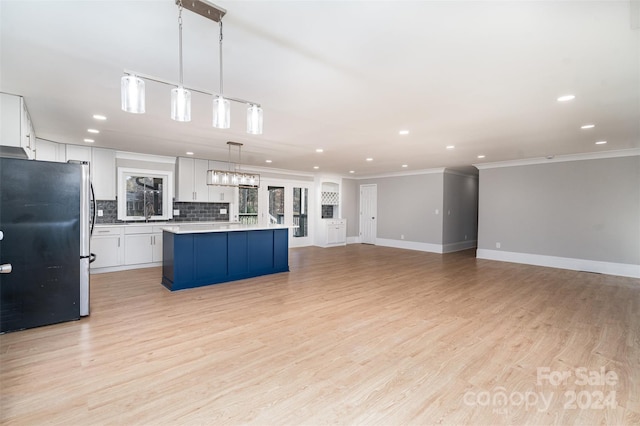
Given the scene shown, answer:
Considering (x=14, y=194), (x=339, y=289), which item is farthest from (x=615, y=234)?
(x=14, y=194)

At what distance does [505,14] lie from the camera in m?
1.76

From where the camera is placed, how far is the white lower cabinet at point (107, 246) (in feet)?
18.4

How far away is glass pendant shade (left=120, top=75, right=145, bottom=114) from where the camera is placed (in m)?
1.71

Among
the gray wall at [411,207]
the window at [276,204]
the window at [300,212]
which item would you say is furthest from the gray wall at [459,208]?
the window at [276,204]

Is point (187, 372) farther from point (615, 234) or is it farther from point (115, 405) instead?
point (615, 234)

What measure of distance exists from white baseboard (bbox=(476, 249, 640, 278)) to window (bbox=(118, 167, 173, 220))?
796cm

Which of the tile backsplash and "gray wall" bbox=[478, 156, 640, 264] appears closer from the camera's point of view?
"gray wall" bbox=[478, 156, 640, 264]

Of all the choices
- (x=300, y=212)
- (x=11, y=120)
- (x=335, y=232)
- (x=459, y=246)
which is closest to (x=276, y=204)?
(x=300, y=212)

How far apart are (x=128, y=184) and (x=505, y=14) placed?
7.03 meters

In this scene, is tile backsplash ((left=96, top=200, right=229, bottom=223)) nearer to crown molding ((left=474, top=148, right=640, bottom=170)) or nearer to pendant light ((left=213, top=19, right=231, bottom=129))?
pendant light ((left=213, top=19, right=231, bottom=129))

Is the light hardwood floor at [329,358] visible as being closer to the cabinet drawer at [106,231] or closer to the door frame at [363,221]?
the cabinet drawer at [106,231]

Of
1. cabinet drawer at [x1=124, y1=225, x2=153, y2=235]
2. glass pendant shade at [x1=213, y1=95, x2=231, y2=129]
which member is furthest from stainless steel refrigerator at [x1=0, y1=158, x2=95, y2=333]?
cabinet drawer at [x1=124, y1=225, x2=153, y2=235]

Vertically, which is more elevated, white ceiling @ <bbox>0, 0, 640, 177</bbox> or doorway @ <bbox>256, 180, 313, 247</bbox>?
white ceiling @ <bbox>0, 0, 640, 177</bbox>

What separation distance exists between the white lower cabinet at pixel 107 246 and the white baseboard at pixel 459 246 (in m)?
8.08
